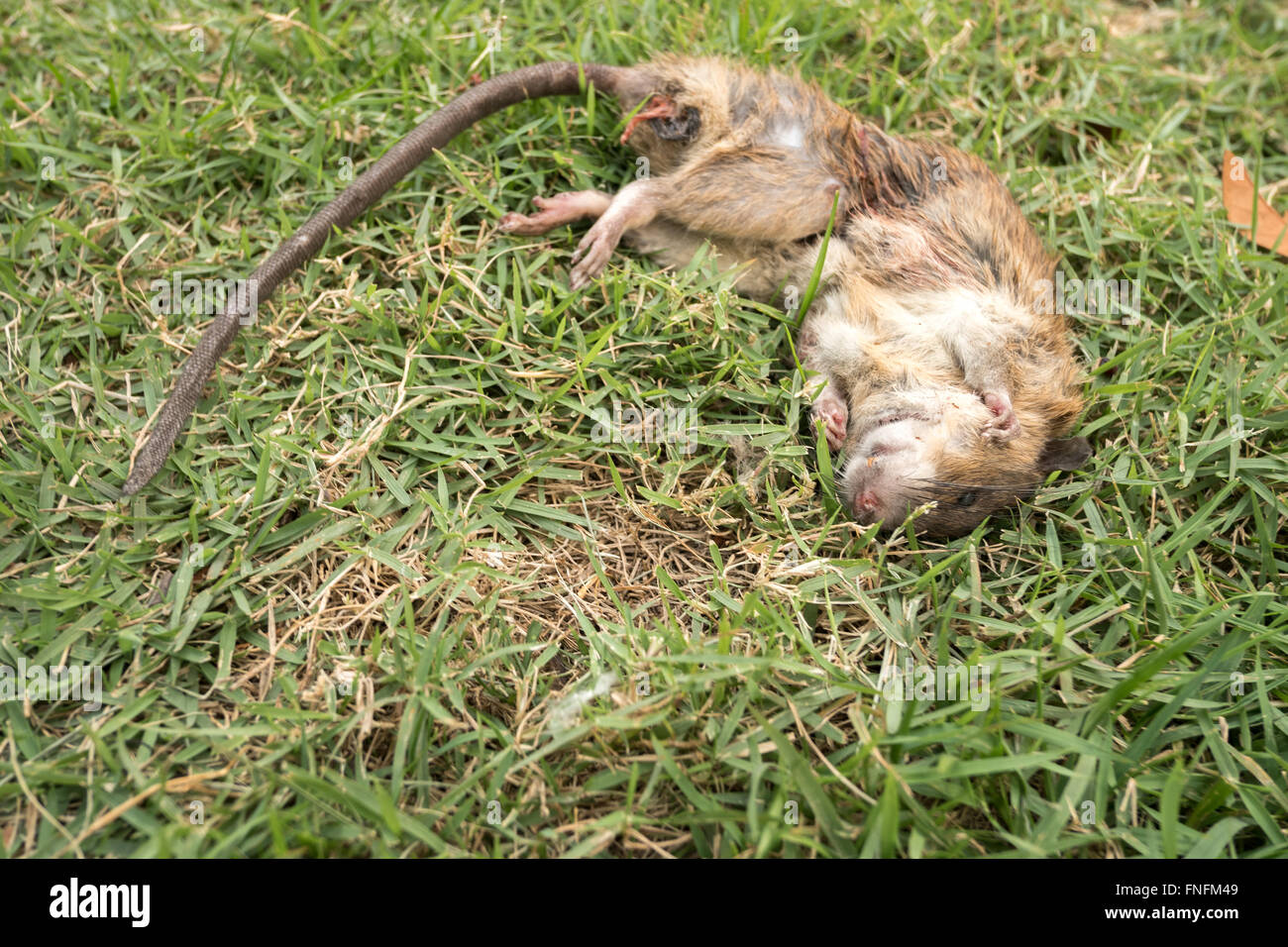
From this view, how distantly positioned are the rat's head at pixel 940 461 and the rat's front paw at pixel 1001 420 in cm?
1

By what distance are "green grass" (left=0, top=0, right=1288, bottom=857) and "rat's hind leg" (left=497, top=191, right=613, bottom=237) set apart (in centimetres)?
7

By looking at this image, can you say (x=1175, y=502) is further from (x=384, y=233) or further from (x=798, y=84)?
(x=384, y=233)

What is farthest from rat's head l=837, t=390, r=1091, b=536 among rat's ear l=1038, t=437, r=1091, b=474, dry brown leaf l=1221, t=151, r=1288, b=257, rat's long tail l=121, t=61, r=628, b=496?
rat's long tail l=121, t=61, r=628, b=496

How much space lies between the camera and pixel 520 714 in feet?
8.85

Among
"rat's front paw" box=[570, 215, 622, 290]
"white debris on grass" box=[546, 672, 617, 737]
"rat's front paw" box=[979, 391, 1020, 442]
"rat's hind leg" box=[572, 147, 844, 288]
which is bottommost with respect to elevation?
"white debris on grass" box=[546, 672, 617, 737]

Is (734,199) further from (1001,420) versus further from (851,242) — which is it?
(1001,420)

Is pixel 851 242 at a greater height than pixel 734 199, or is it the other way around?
pixel 734 199

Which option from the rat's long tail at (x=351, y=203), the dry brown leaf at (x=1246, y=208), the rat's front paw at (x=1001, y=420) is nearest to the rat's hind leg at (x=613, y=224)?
the rat's long tail at (x=351, y=203)

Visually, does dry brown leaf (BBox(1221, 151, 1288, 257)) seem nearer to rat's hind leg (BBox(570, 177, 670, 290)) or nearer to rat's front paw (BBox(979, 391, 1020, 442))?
rat's front paw (BBox(979, 391, 1020, 442))

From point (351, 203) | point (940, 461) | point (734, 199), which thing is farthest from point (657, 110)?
point (940, 461)

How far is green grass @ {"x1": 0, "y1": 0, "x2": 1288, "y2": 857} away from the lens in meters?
2.55

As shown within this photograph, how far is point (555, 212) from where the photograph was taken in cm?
363

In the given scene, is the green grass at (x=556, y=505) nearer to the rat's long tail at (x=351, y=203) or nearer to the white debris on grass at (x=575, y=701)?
the white debris on grass at (x=575, y=701)

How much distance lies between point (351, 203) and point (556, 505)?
147 cm
